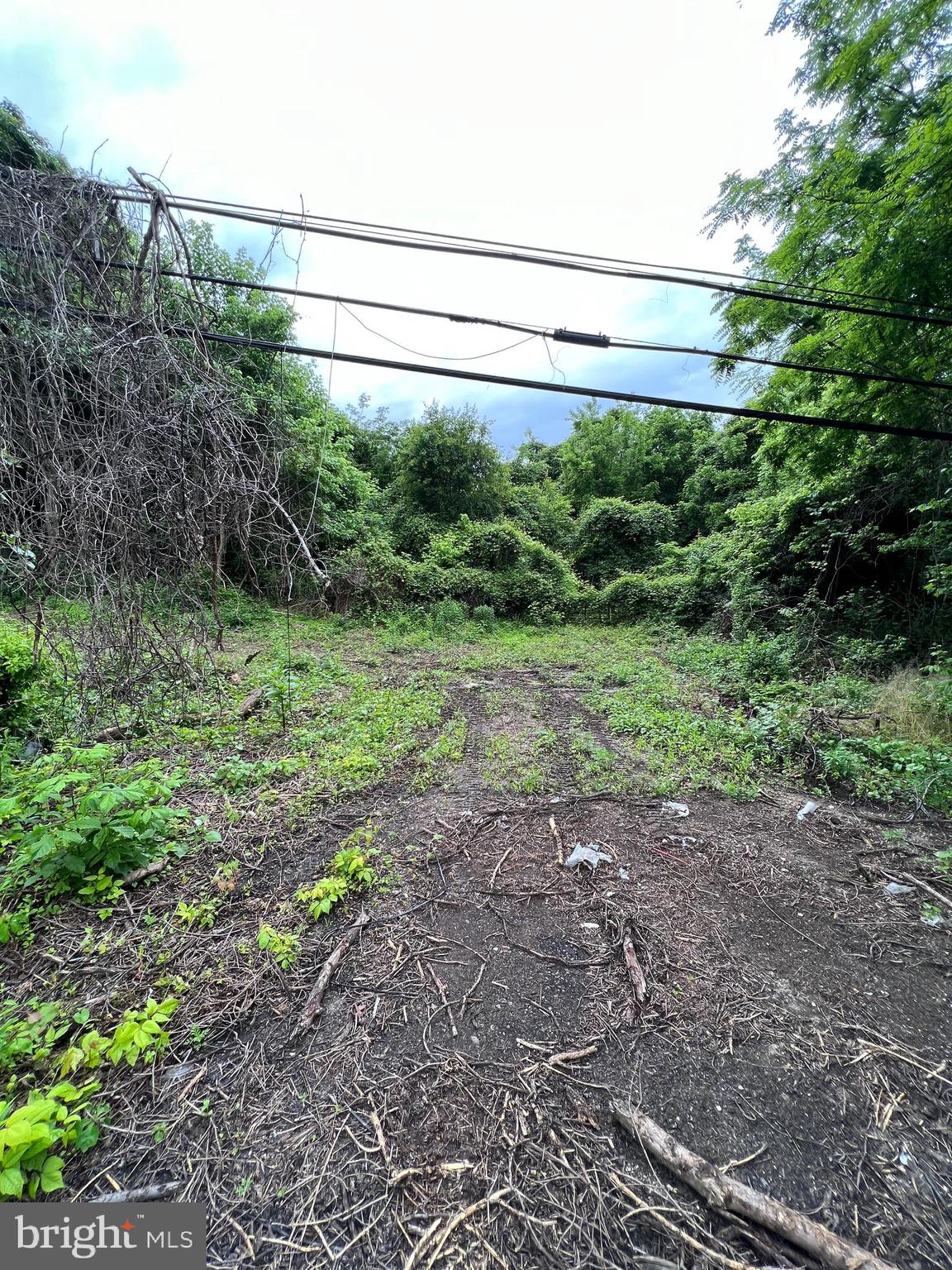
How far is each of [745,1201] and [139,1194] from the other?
5.63 ft

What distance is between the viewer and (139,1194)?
123 cm

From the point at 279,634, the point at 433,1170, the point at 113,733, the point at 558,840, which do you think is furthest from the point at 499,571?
the point at 433,1170

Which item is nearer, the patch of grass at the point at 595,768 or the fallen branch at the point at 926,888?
the fallen branch at the point at 926,888

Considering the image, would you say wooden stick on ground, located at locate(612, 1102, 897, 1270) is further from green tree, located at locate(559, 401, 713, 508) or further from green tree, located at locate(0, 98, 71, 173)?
green tree, located at locate(559, 401, 713, 508)

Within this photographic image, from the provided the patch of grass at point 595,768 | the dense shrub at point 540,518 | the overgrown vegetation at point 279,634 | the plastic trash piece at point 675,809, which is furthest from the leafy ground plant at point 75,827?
the dense shrub at point 540,518

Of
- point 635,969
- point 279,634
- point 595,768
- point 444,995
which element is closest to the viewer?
point 444,995

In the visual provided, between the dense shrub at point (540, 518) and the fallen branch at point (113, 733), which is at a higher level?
the dense shrub at point (540, 518)

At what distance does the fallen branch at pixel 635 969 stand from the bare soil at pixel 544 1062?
0.09 feet

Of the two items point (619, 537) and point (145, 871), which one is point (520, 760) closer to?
point (145, 871)

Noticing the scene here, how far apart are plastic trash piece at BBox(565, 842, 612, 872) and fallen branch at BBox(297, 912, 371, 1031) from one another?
48.3 inches

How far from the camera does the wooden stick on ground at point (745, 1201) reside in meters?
1.11

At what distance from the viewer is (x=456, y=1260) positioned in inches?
44.4

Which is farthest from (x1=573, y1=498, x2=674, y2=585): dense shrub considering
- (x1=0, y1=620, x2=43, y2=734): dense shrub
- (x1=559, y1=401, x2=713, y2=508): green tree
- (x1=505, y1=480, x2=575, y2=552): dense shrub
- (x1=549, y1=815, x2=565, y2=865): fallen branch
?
(x1=0, y1=620, x2=43, y2=734): dense shrub

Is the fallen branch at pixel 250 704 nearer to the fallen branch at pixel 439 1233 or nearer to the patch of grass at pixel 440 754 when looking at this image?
the patch of grass at pixel 440 754
